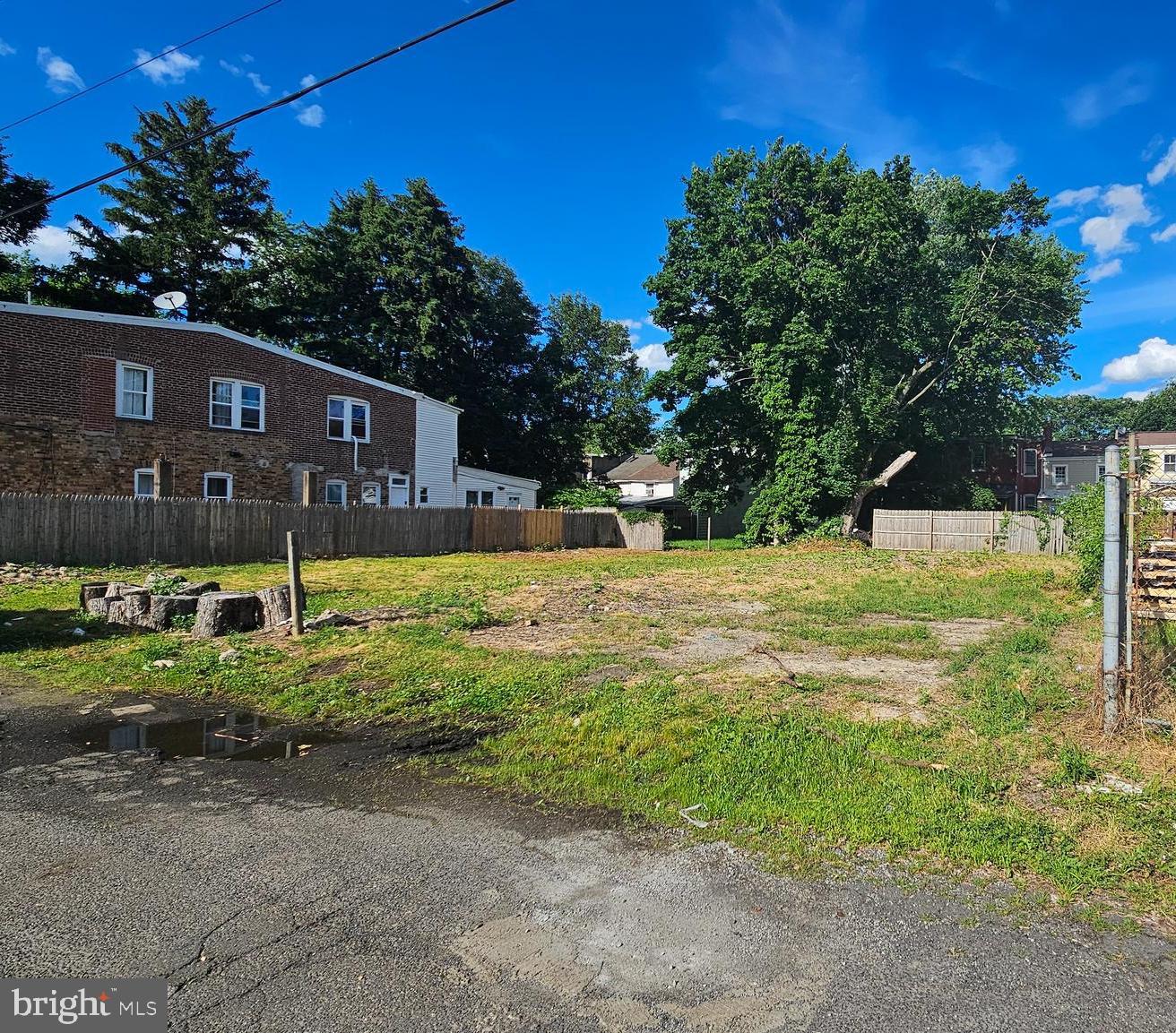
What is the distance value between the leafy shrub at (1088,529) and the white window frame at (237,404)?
21.8m

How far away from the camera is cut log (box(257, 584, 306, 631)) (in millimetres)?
8562

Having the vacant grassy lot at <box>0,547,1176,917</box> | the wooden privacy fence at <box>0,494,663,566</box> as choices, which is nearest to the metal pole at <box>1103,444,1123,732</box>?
the vacant grassy lot at <box>0,547,1176,917</box>

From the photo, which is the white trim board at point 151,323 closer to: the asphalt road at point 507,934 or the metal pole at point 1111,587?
the asphalt road at point 507,934

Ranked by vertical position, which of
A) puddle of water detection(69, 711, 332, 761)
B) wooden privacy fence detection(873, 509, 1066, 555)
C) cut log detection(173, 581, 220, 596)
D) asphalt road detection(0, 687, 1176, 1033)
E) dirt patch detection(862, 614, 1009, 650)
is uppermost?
wooden privacy fence detection(873, 509, 1066, 555)

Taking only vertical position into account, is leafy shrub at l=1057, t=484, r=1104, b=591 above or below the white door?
below

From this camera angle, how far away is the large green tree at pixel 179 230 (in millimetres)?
32281

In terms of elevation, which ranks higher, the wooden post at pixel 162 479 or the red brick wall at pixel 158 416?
the red brick wall at pixel 158 416

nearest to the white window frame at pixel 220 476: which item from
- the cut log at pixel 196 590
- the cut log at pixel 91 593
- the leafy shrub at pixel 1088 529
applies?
the cut log at pixel 91 593

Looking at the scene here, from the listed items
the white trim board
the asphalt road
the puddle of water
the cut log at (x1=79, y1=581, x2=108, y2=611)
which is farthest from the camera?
the white trim board

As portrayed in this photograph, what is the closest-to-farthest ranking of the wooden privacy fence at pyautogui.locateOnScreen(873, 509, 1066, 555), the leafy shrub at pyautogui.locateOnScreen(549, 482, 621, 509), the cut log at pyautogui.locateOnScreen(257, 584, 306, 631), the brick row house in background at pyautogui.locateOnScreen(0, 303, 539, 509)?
1. the cut log at pyautogui.locateOnScreen(257, 584, 306, 631)
2. the brick row house in background at pyautogui.locateOnScreen(0, 303, 539, 509)
3. the wooden privacy fence at pyautogui.locateOnScreen(873, 509, 1066, 555)
4. the leafy shrub at pyautogui.locateOnScreen(549, 482, 621, 509)

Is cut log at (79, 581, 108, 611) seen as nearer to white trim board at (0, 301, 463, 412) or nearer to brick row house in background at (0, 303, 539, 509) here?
brick row house in background at (0, 303, 539, 509)

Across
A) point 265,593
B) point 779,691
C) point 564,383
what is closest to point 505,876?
point 779,691

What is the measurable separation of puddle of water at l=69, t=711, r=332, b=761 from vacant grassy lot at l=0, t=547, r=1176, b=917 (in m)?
0.46

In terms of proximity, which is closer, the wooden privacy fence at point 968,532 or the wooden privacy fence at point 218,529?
the wooden privacy fence at point 218,529
